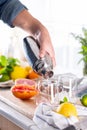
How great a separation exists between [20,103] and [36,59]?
18cm

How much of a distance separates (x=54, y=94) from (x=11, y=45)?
A: 1010mm

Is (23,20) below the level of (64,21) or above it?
below

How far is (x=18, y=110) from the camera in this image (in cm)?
118

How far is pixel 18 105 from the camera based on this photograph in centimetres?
121

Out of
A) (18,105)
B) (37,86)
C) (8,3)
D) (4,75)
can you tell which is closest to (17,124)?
(18,105)

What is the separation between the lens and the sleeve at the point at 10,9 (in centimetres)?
138

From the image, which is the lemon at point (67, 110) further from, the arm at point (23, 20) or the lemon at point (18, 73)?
the lemon at point (18, 73)

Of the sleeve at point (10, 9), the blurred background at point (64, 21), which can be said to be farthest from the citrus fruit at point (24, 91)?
the blurred background at point (64, 21)

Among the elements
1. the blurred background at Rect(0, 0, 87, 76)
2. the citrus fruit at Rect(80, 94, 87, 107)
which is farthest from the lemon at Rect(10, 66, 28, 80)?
the blurred background at Rect(0, 0, 87, 76)

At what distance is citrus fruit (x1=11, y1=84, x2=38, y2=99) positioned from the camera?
1.24 meters

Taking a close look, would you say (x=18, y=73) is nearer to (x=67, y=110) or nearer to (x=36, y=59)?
(x=36, y=59)

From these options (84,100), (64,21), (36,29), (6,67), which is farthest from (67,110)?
(64,21)

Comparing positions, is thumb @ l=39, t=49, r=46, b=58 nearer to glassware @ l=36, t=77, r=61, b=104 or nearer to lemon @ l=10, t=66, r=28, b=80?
glassware @ l=36, t=77, r=61, b=104

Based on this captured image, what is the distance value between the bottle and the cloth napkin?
0.19 m
